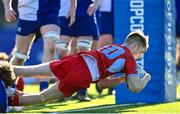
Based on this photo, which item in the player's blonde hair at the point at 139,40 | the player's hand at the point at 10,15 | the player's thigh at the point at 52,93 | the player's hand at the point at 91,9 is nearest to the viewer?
the player's thigh at the point at 52,93

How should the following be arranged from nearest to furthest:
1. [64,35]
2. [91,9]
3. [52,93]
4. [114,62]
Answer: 1. [52,93]
2. [114,62]
3. [91,9]
4. [64,35]

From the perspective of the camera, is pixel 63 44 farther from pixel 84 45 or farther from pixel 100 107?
pixel 100 107

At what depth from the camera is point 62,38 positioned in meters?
9.70

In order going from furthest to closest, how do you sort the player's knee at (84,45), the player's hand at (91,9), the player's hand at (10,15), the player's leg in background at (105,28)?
the player's leg in background at (105,28)
the player's knee at (84,45)
the player's hand at (91,9)
the player's hand at (10,15)

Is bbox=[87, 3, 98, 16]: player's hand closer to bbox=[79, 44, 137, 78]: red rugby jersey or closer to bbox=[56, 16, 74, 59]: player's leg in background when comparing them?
bbox=[56, 16, 74, 59]: player's leg in background

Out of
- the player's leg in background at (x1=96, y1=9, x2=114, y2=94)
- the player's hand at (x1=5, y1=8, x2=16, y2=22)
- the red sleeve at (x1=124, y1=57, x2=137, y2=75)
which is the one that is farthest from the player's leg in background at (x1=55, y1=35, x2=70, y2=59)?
the red sleeve at (x1=124, y1=57, x2=137, y2=75)

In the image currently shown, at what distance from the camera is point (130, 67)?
7199 millimetres

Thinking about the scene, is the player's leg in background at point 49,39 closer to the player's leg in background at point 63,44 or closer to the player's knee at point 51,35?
the player's knee at point 51,35

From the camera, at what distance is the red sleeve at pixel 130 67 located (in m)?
7.19

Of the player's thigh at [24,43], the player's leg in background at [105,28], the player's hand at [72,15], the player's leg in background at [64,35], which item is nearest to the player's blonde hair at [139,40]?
the player's hand at [72,15]

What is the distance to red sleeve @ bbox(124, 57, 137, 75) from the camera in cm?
719

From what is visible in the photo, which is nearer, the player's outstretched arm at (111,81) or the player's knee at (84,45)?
the player's outstretched arm at (111,81)

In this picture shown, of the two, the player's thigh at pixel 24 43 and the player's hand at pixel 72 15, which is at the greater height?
the player's hand at pixel 72 15

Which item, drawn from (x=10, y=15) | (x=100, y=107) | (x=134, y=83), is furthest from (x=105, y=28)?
(x=134, y=83)
